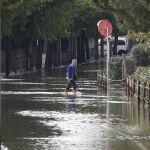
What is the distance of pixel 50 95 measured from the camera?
2952 cm

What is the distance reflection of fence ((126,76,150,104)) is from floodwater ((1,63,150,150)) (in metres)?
0.40

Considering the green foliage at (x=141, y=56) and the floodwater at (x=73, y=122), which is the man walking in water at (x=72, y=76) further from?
the green foliage at (x=141, y=56)

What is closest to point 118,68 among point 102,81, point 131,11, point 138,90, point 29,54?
point 102,81

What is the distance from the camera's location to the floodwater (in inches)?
624

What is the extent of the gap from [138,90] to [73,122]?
6768 mm

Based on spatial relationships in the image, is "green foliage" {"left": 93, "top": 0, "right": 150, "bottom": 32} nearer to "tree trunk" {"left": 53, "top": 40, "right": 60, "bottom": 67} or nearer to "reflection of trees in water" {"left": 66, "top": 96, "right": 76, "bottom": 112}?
"reflection of trees in water" {"left": 66, "top": 96, "right": 76, "bottom": 112}

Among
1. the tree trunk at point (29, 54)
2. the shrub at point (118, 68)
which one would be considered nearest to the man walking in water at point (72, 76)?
the shrub at point (118, 68)

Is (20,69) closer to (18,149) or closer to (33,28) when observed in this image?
(33,28)

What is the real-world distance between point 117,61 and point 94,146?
74.7ft

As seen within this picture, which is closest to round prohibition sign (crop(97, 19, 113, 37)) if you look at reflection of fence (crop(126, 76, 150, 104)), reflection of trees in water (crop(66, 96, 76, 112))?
reflection of fence (crop(126, 76, 150, 104))

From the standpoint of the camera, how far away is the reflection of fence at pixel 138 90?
2485 centimetres

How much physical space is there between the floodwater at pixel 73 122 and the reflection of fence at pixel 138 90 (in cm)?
40

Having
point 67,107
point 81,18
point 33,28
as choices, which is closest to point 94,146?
point 67,107

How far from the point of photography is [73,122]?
19766 mm
